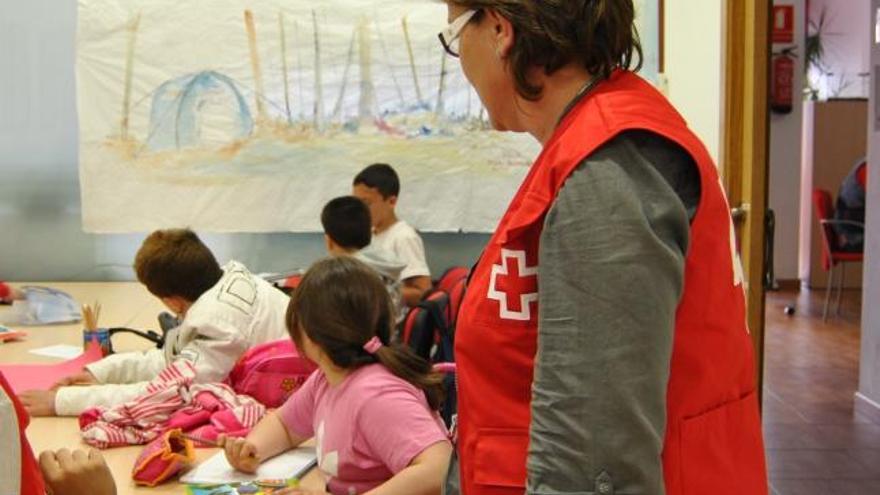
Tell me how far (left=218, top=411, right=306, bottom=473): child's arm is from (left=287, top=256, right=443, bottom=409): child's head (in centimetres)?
20

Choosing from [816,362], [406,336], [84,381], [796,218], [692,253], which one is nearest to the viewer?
[692,253]

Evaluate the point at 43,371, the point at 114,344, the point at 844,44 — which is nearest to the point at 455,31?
the point at 43,371

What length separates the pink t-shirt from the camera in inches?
63.9

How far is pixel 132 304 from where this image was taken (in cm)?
359

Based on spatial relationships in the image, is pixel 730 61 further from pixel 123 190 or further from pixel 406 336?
pixel 123 190

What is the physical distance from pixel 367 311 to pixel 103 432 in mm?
653

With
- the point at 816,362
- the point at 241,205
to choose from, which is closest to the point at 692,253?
the point at 241,205

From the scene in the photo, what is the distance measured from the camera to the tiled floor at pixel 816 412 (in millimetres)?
3430

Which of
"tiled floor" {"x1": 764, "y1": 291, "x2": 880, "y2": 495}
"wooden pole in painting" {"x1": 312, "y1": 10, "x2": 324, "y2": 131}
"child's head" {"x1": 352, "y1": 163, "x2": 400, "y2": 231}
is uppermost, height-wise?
"wooden pole in painting" {"x1": 312, "y1": 10, "x2": 324, "y2": 131}

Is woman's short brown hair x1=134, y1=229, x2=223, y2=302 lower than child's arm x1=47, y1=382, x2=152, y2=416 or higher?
higher

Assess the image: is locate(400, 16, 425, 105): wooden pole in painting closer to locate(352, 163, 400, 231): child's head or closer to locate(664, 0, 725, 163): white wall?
locate(352, 163, 400, 231): child's head

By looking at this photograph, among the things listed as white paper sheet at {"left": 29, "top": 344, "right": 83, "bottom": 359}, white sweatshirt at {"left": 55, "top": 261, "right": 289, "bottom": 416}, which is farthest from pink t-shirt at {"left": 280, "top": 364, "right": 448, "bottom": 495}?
white paper sheet at {"left": 29, "top": 344, "right": 83, "bottom": 359}

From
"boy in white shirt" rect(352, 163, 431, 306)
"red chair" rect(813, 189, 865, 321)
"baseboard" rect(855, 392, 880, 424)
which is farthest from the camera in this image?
"red chair" rect(813, 189, 865, 321)

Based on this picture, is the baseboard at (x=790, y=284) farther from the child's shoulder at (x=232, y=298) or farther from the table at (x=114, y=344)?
the child's shoulder at (x=232, y=298)
